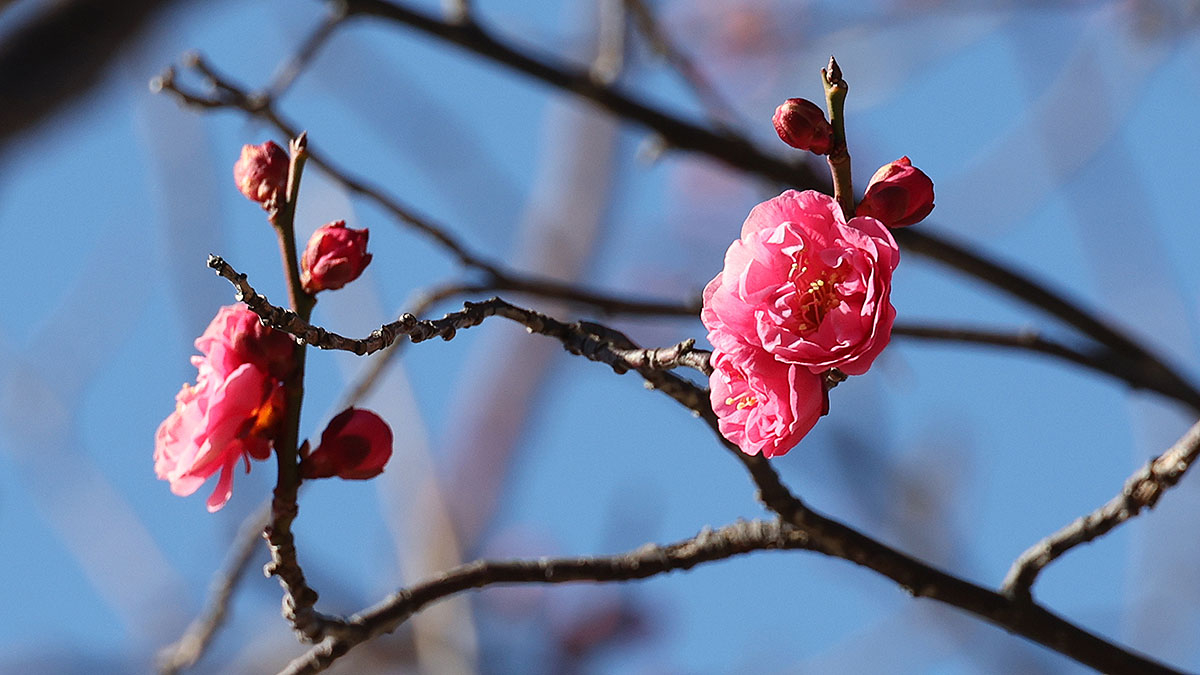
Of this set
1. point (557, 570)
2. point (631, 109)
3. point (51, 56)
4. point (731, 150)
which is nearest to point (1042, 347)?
point (731, 150)

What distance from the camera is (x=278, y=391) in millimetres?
970

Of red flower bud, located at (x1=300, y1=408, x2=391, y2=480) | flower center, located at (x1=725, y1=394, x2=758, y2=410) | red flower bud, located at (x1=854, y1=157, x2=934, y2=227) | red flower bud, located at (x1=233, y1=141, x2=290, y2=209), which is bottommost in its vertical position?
flower center, located at (x1=725, y1=394, x2=758, y2=410)

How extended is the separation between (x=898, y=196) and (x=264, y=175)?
53 cm

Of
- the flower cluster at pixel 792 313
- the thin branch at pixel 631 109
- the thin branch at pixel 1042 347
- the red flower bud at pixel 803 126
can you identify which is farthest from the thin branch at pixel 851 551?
A: the thin branch at pixel 631 109

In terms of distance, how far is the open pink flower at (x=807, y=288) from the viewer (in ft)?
2.43

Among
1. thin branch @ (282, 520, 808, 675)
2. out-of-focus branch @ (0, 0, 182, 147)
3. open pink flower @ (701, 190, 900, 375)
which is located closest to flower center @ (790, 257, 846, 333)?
open pink flower @ (701, 190, 900, 375)

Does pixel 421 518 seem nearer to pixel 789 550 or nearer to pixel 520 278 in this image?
pixel 520 278

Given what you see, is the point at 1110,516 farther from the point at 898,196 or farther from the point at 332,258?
the point at 332,258

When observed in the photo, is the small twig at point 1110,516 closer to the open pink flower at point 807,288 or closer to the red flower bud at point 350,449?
the open pink flower at point 807,288

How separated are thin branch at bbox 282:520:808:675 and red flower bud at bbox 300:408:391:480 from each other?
0.12 m

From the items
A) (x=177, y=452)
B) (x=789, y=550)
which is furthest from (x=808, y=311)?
(x=177, y=452)

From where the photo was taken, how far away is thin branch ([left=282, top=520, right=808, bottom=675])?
3.24ft

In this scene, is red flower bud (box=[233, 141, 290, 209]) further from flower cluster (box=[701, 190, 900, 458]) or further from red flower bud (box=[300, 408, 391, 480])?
flower cluster (box=[701, 190, 900, 458])

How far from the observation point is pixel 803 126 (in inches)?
29.9
